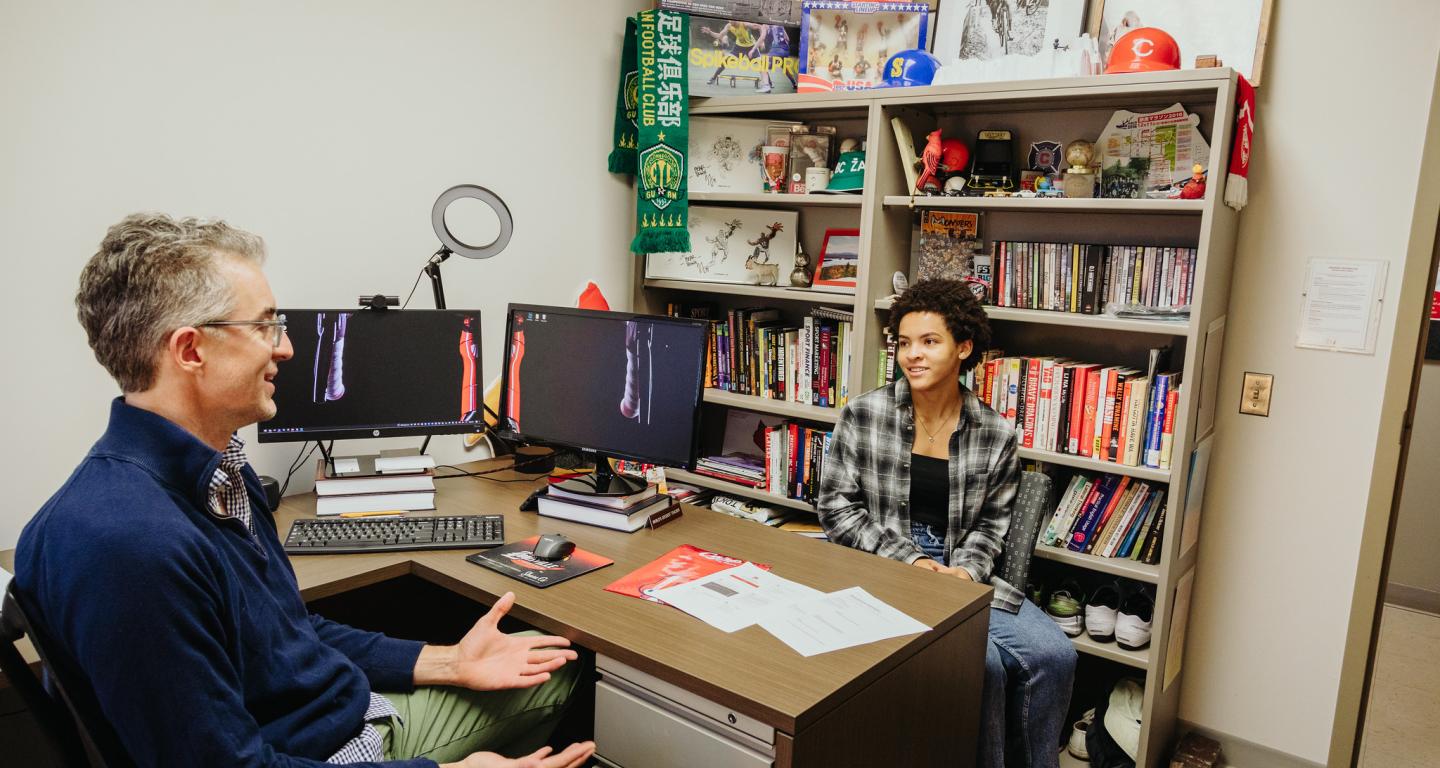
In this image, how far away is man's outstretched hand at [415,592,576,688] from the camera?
1.60 metres

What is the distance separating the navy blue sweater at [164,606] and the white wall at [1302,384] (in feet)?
7.62

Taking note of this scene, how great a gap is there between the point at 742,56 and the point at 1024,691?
212 centimetres

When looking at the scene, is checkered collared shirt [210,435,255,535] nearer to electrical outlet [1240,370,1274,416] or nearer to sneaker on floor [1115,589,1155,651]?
sneaker on floor [1115,589,1155,651]

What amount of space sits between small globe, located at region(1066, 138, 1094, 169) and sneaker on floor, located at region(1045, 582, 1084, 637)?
1197 mm

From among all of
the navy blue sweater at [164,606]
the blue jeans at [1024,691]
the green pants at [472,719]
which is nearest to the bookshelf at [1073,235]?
the blue jeans at [1024,691]

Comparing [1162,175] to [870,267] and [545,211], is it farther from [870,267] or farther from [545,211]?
[545,211]

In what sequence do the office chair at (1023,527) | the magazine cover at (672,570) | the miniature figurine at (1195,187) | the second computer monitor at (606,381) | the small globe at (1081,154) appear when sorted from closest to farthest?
the magazine cover at (672,570), the second computer monitor at (606,381), the miniature figurine at (1195,187), the office chair at (1023,527), the small globe at (1081,154)

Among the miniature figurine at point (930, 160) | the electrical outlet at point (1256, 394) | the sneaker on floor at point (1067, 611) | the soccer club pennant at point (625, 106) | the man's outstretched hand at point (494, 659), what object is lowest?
the sneaker on floor at point (1067, 611)

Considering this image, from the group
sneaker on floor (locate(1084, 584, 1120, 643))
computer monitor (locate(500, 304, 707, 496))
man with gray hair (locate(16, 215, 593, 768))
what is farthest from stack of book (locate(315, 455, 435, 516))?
sneaker on floor (locate(1084, 584, 1120, 643))

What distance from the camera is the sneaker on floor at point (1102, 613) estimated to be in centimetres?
257

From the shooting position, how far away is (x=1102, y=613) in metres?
2.58

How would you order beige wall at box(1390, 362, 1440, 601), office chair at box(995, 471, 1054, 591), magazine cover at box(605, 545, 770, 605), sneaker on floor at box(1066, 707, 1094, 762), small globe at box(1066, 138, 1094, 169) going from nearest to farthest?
1. magazine cover at box(605, 545, 770, 605)
2. office chair at box(995, 471, 1054, 591)
3. small globe at box(1066, 138, 1094, 169)
4. sneaker on floor at box(1066, 707, 1094, 762)
5. beige wall at box(1390, 362, 1440, 601)

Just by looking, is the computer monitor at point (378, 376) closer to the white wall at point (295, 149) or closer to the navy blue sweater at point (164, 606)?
the white wall at point (295, 149)

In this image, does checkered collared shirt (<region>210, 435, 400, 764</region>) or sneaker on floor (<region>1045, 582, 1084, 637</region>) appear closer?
checkered collared shirt (<region>210, 435, 400, 764</region>)
